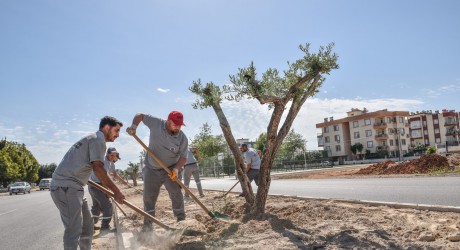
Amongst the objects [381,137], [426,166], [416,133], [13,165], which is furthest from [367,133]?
[13,165]

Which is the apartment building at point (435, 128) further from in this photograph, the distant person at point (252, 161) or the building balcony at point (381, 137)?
the distant person at point (252, 161)

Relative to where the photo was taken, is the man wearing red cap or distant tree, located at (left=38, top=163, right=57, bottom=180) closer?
the man wearing red cap

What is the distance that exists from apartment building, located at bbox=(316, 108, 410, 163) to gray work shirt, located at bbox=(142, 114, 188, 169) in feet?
220

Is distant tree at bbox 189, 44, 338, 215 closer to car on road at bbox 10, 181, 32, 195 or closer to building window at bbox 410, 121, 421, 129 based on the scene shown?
car on road at bbox 10, 181, 32, 195

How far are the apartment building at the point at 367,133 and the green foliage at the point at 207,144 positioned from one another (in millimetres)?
30686

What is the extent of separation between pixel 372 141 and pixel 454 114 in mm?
32838

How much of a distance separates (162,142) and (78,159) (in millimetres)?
1939

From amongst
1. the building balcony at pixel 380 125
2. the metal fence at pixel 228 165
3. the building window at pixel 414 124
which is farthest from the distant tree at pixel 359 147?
the building window at pixel 414 124

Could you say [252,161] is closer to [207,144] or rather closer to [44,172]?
[207,144]

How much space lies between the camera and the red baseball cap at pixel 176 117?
5.57 metres

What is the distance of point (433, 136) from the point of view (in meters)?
87.9

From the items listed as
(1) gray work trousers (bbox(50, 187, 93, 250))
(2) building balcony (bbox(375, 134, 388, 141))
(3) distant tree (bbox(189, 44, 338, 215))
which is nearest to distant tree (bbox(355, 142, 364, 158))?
(2) building balcony (bbox(375, 134, 388, 141))

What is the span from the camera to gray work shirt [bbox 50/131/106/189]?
12.8ft

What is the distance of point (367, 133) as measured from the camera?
6988cm
